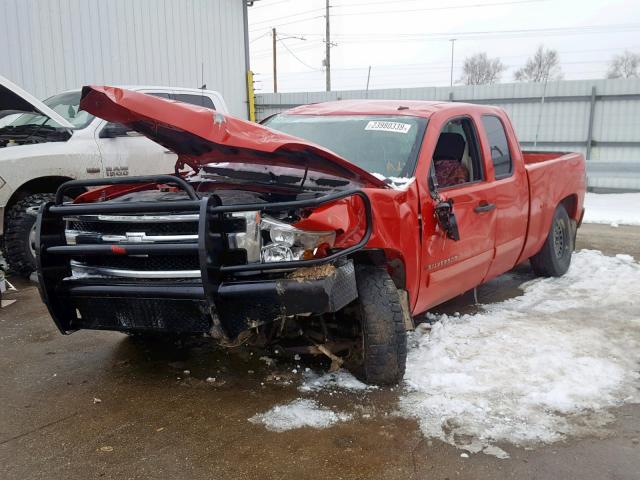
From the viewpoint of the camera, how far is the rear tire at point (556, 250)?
5977mm

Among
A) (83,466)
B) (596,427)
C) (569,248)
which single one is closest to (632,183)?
(569,248)

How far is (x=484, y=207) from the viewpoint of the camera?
4355mm

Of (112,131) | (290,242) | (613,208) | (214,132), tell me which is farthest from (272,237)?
(613,208)

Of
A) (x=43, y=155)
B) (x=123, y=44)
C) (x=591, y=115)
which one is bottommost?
(x=43, y=155)

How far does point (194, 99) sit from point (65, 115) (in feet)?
5.14

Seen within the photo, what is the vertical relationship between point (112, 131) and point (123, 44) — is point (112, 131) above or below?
below

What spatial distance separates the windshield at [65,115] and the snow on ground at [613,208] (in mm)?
7984

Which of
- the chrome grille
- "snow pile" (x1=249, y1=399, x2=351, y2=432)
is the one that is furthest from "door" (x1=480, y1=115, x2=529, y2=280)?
the chrome grille

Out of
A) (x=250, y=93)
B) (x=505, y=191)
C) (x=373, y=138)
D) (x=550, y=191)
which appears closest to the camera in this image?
(x=373, y=138)

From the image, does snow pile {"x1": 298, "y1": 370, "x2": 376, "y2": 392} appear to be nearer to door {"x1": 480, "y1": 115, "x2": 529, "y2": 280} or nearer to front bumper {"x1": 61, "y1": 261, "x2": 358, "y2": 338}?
front bumper {"x1": 61, "y1": 261, "x2": 358, "y2": 338}

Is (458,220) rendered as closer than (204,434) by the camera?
No

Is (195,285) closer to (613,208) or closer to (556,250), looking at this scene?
(556,250)

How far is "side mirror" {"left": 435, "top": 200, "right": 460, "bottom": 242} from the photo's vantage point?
3799 mm

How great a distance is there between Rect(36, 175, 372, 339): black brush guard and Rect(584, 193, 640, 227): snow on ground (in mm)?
8143
